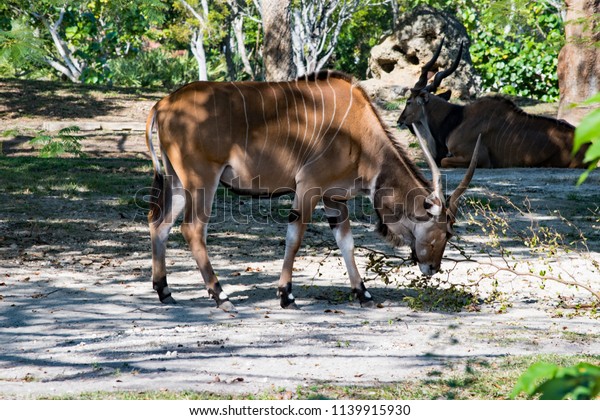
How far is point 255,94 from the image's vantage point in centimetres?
614

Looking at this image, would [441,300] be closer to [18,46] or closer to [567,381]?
[18,46]

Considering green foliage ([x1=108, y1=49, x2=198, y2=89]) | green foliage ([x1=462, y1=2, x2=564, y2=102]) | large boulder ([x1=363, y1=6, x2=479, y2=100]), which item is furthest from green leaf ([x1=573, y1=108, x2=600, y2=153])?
green foliage ([x1=108, y1=49, x2=198, y2=89])

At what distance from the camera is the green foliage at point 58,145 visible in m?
12.3

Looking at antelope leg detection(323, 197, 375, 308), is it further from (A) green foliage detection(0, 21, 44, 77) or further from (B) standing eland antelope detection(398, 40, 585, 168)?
(B) standing eland antelope detection(398, 40, 585, 168)

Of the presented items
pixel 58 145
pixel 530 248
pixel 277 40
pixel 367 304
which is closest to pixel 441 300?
pixel 367 304

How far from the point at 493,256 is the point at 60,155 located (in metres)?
6.96

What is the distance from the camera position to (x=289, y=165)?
612 cm

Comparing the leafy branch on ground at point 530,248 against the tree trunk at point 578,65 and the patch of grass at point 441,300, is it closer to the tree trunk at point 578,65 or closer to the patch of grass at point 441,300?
the patch of grass at point 441,300

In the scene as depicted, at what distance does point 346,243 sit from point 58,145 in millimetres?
7266

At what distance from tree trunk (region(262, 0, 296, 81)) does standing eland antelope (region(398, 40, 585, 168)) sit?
7.33 ft

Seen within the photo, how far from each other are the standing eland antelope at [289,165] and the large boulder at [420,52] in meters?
14.1

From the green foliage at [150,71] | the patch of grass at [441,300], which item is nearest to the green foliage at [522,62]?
the green foliage at [150,71]

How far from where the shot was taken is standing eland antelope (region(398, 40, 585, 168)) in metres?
12.7

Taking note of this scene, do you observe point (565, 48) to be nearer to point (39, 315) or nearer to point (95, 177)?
point (95, 177)
